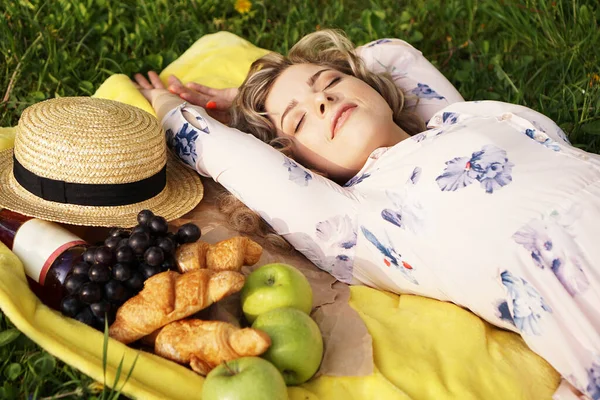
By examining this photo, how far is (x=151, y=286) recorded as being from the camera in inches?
83.5

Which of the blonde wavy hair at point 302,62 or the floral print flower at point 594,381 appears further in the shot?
the blonde wavy hair at point 302,62

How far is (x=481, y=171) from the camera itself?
245 cm

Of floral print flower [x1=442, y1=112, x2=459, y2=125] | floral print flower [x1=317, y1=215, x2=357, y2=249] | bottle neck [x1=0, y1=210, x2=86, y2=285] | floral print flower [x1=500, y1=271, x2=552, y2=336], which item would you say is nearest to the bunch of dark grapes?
bottle neck [x1=0, y1=210, x2=86, y2=285]

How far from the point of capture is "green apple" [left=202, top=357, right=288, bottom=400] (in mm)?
1822

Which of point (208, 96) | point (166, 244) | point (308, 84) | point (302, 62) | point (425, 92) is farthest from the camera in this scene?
point (208, 96)

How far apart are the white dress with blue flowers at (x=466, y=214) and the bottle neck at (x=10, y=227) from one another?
0.72m

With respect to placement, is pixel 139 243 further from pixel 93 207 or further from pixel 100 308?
pixel 93 207

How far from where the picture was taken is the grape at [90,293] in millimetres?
2133

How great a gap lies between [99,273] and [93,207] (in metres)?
0.41

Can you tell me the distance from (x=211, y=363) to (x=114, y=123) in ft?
3.19

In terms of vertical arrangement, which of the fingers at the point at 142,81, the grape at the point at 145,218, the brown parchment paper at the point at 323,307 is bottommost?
the brown parchment paper at the point at 323,307

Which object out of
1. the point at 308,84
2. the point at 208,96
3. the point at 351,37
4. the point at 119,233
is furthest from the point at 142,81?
the point at 119,233

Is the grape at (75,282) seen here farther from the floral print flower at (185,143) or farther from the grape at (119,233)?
the floral print flower at (185,143)

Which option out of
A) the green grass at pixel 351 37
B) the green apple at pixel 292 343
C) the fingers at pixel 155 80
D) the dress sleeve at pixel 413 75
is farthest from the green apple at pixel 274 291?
the green grass at pixel 351 37
